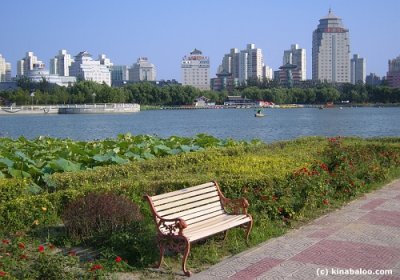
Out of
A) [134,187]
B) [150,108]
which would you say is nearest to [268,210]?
[134,187]

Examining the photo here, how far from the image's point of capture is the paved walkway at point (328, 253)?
5.33m

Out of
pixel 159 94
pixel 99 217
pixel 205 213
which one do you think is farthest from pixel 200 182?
pixel 159 94

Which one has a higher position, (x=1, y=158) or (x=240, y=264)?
(x=1, y=158)

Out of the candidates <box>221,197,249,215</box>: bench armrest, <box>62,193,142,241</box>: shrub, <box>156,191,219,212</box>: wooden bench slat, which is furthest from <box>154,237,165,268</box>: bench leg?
<box>221,197,249,215</box>: bench armrest

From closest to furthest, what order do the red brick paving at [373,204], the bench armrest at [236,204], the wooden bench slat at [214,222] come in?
1. the wooden bench slat at [214,222]
2. the bench armrest at [236,204]
3. the red brick paving at [373,204]

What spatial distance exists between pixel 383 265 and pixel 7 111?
374 feet

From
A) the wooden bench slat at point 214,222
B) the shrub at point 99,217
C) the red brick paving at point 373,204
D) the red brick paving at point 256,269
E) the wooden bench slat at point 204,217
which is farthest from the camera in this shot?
the red brick paving at point 373,204

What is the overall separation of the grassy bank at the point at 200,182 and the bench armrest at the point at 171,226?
0.31 metres

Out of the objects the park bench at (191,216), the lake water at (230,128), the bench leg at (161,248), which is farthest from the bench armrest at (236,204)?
the lake water at (230,128)

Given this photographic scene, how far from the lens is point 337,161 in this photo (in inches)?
406

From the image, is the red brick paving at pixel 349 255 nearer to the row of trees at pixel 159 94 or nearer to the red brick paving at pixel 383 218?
the red brick paving at pixel 383 218

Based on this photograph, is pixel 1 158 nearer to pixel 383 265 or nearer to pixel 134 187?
pixel 134 187

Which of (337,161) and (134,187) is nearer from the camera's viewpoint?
(134,187)

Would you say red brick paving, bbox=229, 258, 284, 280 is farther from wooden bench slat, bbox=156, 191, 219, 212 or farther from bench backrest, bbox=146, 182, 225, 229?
wooden bench slat, bbox=156, 191, 219, 212
